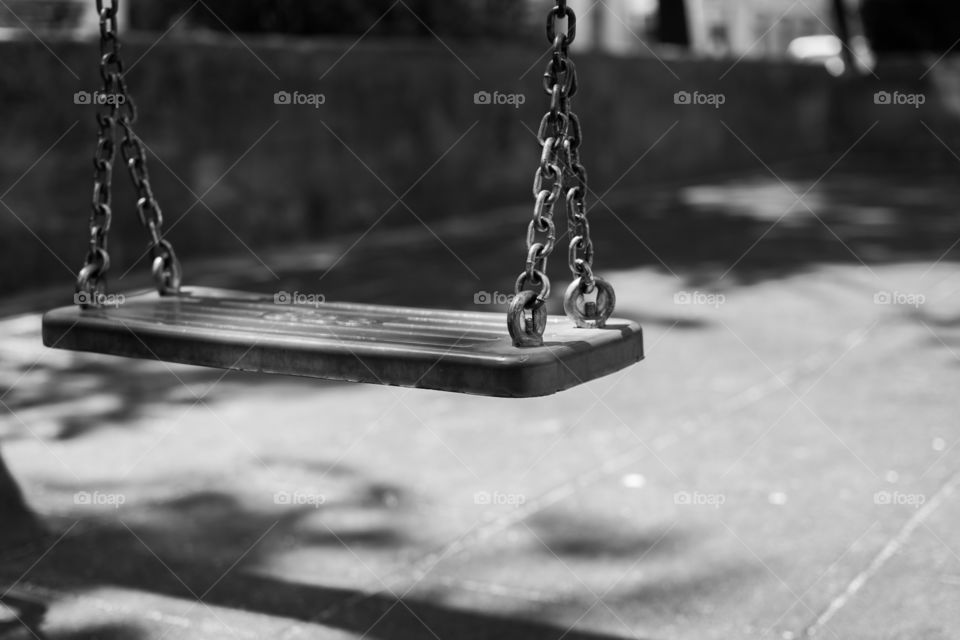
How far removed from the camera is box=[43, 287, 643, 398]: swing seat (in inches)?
97.3

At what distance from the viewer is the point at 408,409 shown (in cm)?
482

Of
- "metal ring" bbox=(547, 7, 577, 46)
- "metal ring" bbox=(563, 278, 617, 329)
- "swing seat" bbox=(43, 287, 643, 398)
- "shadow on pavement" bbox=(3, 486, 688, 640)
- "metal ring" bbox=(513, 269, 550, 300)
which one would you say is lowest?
"shadow on pavement" bbox=(3, 486, 688, 640)

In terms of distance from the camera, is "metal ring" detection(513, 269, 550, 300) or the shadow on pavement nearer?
"metal ring" detection(513, 269, 550, 300)

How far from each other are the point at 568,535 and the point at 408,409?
148 centimetres

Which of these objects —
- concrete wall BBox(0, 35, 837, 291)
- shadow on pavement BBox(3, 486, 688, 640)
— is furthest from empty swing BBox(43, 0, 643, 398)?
concrete wall BBox(0, 35, 837, 291)

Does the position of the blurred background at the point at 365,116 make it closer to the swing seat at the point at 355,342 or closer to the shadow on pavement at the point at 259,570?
the shadow on pavement at the point at 259,570

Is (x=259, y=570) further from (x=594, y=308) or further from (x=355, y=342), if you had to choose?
(x=594, y=308)

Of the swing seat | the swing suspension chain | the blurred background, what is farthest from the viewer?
the blurred background

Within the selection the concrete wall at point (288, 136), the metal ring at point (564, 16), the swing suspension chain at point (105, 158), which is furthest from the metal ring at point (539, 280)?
the concrete wall at point (288, 136)

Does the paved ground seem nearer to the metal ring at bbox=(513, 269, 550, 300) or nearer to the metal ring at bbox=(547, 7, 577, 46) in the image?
the metal ring at bbox=(513, 269, 550, 300)

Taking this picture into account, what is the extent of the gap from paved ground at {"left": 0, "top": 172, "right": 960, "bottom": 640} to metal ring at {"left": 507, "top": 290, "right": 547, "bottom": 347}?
71 centimetres

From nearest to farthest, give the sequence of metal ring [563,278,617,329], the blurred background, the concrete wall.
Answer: metal ring [563,278,617,329]
the concrete wall
the blurred background

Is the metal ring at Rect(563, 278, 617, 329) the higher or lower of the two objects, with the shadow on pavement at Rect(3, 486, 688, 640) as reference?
higher

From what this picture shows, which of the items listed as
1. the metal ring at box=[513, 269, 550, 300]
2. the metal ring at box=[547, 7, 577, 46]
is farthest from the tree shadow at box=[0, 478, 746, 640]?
the metal ring at box=[547, 7, 577, 46]
